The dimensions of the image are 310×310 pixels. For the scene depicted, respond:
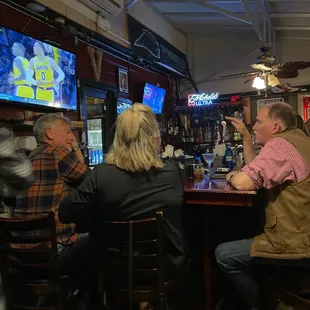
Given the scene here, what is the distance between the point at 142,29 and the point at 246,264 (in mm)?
4496

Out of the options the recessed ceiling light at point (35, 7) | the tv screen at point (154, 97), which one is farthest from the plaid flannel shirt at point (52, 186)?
the tv screen at point (154, 97)

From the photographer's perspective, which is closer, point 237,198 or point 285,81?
point 237,198

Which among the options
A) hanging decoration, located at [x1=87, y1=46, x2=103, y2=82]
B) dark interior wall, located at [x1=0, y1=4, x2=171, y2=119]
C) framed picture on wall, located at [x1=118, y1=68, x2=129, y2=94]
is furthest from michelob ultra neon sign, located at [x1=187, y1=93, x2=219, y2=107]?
hanging decoration, located at [x1=87, y1=46, x2=103, y2=82]

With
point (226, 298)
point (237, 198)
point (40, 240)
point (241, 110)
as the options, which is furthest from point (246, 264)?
point (241, 110)

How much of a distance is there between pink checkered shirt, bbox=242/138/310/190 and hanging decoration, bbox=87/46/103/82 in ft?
11.2

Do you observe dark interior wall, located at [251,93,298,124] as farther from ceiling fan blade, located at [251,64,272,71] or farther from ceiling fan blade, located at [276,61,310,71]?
ceiling fan blade, located at [251,64,272,71]

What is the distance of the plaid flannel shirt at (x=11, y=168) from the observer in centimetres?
115

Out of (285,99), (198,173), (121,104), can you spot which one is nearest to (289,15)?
(285,99)

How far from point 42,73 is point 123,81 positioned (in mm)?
2134

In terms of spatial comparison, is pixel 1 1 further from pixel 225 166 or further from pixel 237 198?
pixel 237 198

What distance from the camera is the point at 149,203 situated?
1650 millimetres

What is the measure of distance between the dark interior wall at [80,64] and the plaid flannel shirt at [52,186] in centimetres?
146

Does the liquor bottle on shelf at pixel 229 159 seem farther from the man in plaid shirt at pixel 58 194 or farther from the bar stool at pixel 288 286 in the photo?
the man in plaid shirt at pixel 58 194

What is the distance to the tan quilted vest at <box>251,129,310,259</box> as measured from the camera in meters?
1.71
